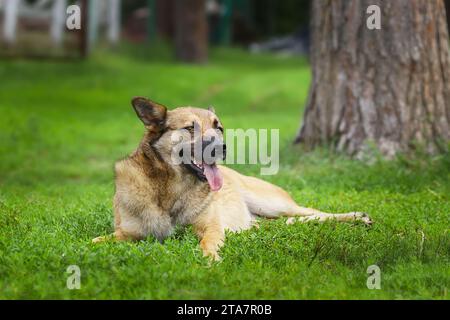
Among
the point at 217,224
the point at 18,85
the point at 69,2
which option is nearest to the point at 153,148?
the point at 217,224

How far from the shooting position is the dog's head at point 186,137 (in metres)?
6.71

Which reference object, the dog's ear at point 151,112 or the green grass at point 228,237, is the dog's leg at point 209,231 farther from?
the dog's ear at point 151,112

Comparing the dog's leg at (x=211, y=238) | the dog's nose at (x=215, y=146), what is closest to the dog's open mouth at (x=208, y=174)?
the dog's nose at (x=215, y=146)

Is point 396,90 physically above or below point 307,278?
above

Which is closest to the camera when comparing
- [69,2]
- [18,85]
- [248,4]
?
[18,85]

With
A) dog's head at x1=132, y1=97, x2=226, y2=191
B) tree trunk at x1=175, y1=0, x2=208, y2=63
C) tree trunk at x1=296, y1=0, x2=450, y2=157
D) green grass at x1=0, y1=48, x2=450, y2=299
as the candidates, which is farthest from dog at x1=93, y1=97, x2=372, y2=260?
tree trunk at x1=175, y1=0, x2=208, y2=63

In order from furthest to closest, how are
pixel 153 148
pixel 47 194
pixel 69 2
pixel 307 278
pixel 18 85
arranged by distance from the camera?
pixel 69 2
pixel 18 85
pixel 47 194
pixel 153 148
pixel 307 278

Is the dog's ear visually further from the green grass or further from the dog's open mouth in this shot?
the green grass

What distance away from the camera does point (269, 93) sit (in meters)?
22.1

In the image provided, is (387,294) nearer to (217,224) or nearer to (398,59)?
(217,224)

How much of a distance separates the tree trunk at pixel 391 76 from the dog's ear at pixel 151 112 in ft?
13.6

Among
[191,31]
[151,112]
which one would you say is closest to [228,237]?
[151,112]

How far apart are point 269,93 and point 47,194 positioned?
12.9 meters

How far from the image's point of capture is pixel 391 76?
10.3 meters
